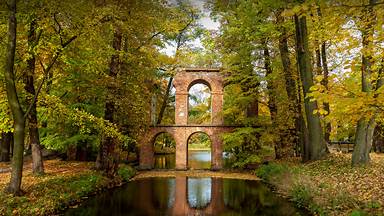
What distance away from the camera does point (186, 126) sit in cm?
2438

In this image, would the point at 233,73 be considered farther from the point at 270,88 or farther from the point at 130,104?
the point at 130,104

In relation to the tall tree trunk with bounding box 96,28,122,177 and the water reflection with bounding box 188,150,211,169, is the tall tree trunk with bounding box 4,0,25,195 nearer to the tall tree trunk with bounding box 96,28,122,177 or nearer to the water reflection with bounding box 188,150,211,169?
the tall tree trunk with bounding box 96,28,122,177

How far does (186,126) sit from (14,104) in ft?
53.5

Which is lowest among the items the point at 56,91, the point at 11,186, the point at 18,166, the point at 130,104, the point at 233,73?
the point at 11,186

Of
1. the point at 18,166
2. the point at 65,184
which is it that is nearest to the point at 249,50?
the point at 65,184

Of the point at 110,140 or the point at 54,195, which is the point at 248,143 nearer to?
the point at 110,140

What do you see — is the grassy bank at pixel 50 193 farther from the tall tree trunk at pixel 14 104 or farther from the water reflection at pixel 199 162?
the water reflection at pixel 199 162

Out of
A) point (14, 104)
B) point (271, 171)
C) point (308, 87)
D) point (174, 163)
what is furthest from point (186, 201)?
point (174, 163)

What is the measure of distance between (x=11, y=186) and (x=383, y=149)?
25.2 m

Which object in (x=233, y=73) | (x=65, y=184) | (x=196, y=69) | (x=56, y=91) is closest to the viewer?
(x=65, y=184)

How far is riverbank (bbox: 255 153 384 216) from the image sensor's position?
25.0 feet

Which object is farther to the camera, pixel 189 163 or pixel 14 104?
pixel 189 163

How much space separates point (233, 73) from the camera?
69.1 ft

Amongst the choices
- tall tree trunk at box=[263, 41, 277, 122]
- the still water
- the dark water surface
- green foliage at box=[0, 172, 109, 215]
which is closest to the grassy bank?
green foliage at box=[0, 172, 109, 215]
